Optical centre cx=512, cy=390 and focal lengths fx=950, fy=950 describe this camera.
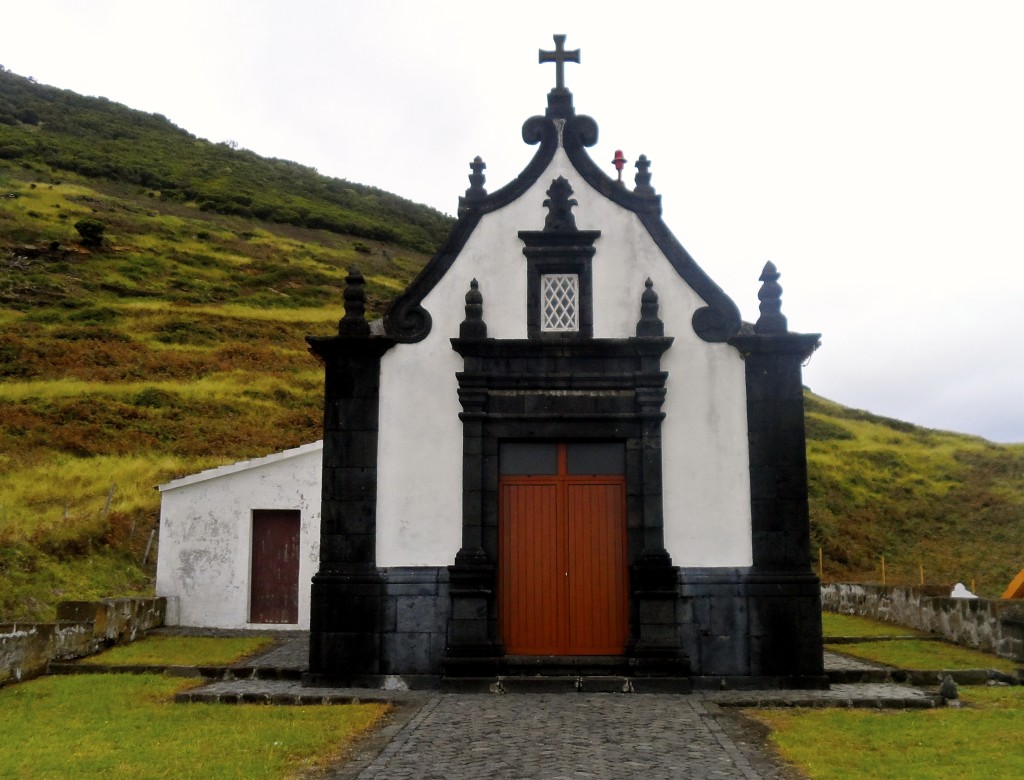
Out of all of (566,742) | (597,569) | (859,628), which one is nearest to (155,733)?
(566,742)

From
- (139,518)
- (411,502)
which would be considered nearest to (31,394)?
(139,518)

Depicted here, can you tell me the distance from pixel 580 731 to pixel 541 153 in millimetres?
6742

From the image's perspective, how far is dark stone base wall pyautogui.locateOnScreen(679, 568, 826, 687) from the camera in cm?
1020

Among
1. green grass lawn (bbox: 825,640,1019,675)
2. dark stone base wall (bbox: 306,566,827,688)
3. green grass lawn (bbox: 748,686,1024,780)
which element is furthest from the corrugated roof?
green grass lawn (bbox: 748,686,1024,780)

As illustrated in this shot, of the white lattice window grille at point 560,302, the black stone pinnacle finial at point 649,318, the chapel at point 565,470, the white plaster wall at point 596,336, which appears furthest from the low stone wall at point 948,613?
the white lattice window grille at point 560,302

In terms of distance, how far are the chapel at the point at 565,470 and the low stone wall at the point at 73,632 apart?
11.1 ft

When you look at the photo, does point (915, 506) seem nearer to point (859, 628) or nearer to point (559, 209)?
point (859, 628)

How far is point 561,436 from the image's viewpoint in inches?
424

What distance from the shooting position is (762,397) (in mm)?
10750

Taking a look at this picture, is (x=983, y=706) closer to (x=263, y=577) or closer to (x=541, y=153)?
(x=541, y=153)

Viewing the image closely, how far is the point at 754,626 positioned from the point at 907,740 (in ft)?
8.87

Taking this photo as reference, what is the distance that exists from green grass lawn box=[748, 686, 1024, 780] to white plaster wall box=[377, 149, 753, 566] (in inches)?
92.0

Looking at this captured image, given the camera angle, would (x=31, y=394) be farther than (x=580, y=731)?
Yes

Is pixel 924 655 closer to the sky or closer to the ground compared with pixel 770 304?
closer to the ground
